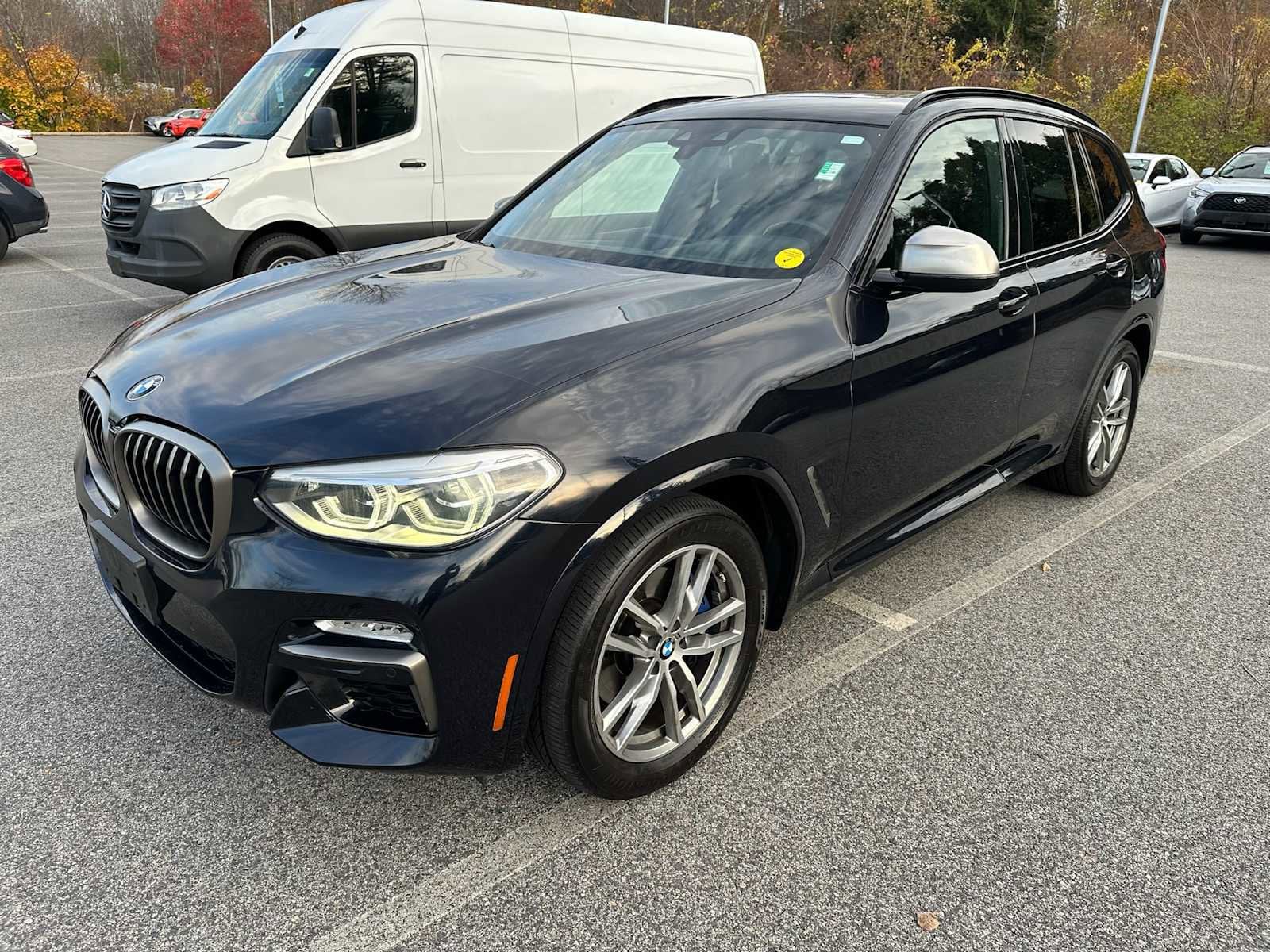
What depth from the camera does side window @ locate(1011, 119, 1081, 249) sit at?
3771mm

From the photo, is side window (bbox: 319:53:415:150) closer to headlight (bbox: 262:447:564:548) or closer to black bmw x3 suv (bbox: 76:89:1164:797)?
black bmw x3 suv (bbox: 76:89:1164:797)

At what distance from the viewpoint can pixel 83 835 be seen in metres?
2.35

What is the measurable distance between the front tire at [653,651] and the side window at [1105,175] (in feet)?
9.36

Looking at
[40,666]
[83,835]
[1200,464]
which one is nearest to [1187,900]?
[83,835]

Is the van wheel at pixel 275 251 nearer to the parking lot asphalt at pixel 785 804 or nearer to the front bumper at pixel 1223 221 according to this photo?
the parking lot asphalt at pixel 785 804

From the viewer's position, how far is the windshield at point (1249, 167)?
1569 cm

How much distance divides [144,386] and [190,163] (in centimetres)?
595

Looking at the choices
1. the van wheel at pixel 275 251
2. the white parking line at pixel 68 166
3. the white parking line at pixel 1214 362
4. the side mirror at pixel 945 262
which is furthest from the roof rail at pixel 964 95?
the white parking line at pixel 68 166

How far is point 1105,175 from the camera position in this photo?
445cm

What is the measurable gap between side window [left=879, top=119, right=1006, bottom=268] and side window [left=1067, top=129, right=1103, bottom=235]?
0.73 m

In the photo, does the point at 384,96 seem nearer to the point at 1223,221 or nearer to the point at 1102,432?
the point at 1102,432

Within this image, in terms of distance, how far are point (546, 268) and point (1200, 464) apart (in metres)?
4.02

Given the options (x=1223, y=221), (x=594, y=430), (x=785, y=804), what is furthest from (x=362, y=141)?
(x=1223, y=221)

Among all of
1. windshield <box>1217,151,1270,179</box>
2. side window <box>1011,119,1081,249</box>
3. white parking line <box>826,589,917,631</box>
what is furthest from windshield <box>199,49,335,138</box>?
windshield <box>1217,151,1270,179</box>
